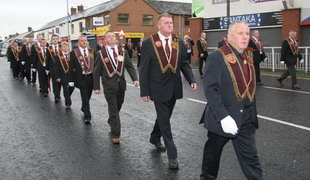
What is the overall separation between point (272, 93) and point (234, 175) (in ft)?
22.2

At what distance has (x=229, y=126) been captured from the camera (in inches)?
123

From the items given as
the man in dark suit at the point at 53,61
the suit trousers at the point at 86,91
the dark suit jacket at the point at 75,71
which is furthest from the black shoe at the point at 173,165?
the man in dark suit at the point at 53,61

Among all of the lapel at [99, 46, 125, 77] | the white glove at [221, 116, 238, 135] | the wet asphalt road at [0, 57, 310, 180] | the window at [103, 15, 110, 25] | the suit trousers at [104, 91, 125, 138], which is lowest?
the wet asphalt road at [0, 57, 310, 180]

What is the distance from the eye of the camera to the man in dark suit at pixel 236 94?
3.30 m

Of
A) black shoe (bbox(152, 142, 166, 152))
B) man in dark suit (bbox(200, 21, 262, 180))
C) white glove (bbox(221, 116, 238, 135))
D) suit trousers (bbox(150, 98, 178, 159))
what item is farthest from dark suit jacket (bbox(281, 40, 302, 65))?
white glove (bbox(221, 116, 238, 135))

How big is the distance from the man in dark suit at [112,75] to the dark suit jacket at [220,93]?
2.62 metres

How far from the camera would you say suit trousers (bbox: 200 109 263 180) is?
3.33 meters

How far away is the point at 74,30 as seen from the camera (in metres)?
54.5

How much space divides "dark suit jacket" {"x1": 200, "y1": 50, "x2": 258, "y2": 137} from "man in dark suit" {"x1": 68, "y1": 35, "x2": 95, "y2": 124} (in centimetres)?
443

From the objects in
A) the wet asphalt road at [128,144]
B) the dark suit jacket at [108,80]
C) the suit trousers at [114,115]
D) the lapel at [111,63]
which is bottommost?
the wet asphalt road at [128,144]

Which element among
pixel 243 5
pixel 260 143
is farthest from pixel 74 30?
pixel 260 143

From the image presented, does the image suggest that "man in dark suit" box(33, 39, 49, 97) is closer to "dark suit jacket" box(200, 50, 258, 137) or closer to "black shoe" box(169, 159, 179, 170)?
"black shoe" box(169, 159, 179, 170)

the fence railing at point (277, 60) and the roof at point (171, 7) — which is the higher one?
the roof at point (171, 7)

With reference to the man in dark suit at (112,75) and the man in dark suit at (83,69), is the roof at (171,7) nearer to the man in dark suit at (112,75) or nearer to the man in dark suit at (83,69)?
the man in dark suit at (83,69)
